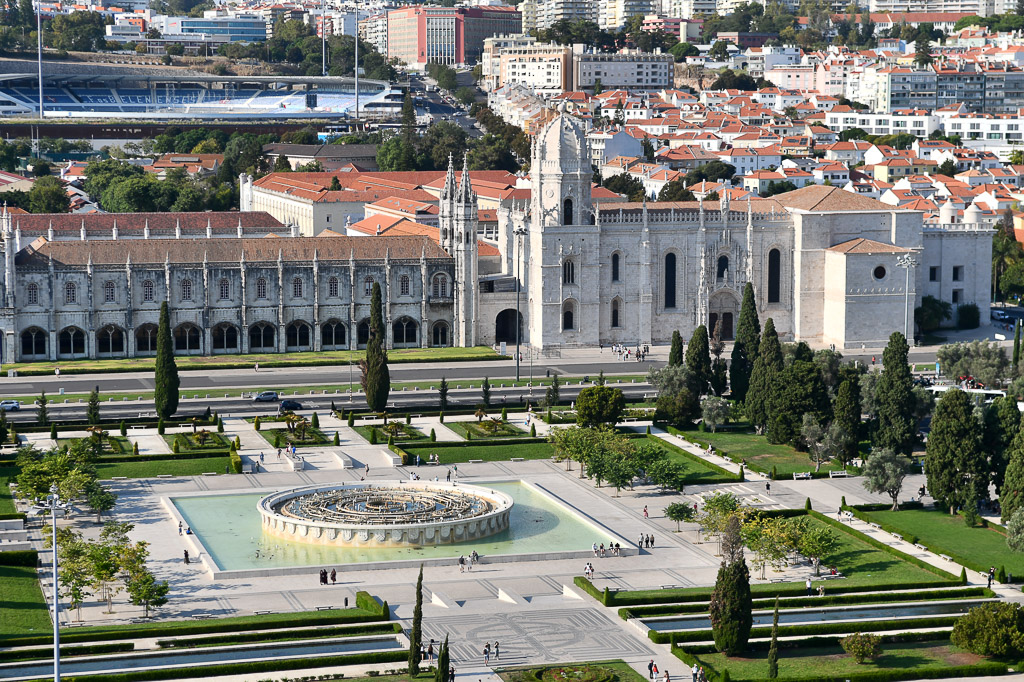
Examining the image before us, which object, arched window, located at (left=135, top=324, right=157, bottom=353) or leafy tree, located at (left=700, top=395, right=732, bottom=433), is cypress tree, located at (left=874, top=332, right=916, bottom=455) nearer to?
leafy tree, located at (left=700, top=395, right=732, bottom=433)

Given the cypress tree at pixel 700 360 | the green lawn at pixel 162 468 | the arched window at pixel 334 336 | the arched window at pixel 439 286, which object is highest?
the arched window at pixel 439 286

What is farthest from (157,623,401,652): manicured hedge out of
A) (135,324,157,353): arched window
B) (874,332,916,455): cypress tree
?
(135,324,157,353): arched window

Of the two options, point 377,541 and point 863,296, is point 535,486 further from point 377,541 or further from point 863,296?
point 863,296

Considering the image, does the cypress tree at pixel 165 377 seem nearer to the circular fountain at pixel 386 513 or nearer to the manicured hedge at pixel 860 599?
the circular fountain at pixel 386 513

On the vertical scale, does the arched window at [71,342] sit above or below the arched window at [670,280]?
below

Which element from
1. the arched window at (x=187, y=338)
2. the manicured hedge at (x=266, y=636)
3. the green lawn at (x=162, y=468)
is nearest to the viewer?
the manicured hedge at (x=266, y=636)

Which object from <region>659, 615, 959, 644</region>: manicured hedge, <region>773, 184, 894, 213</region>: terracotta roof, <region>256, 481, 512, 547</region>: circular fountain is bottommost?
<region>659, 615, 959, 644</region>: manicured hedge

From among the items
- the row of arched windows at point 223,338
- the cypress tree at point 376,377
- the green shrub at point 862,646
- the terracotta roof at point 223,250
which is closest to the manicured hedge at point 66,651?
the green shrub at point 862,646
